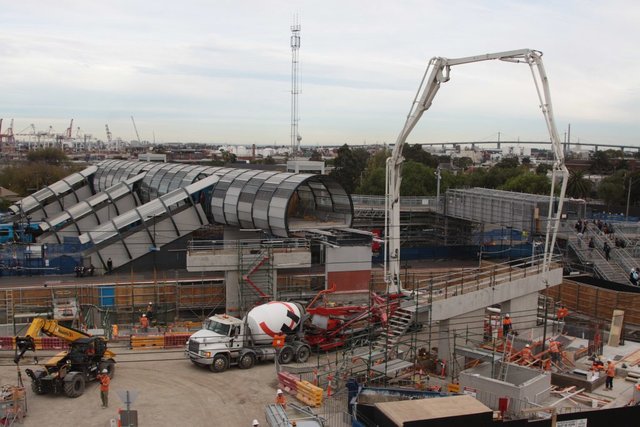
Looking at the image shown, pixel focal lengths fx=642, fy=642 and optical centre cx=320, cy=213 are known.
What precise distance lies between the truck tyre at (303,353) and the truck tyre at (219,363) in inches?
102

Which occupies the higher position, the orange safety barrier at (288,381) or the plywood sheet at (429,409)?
the plywood sheet at (429,409)

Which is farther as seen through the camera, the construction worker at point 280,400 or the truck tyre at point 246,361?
the truck tyre at point 246,361

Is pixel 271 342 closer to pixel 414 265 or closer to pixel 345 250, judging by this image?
pixel 345 250

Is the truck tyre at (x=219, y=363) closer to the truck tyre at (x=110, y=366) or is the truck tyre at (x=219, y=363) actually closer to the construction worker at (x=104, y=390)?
the truck tyre at (x=110, y=366)

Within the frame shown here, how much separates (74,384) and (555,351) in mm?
15958

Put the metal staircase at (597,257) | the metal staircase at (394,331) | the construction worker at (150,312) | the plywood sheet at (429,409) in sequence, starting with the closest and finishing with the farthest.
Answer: the plywood sheet at (429,409), the metal staircase at (394,331), the construction worker at (150,312), the metal staircase at (597,257)

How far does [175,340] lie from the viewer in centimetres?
2558

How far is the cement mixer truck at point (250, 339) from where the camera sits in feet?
74.1

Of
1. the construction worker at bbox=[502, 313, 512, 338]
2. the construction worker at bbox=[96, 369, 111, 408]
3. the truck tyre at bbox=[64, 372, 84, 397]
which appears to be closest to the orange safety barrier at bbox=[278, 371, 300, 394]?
the construction worker at bbox=[96, 369, 111, 408]

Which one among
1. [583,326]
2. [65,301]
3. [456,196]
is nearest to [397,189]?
[583,326]

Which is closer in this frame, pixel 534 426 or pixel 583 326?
pixel 534 426

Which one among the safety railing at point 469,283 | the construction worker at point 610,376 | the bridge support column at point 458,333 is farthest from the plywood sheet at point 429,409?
the construction worker at point 610,376

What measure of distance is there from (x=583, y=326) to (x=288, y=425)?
60.1ft

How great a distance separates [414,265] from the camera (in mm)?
42156
